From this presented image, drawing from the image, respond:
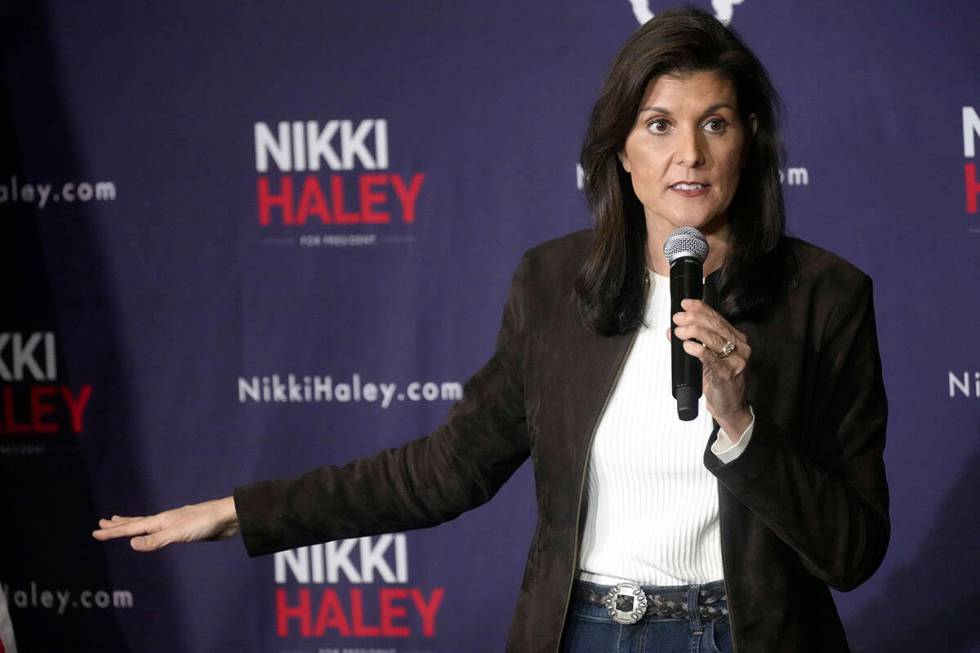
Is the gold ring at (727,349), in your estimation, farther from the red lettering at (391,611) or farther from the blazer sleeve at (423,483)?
the red lettering at (391,611)

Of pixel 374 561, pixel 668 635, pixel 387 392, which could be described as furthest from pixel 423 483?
pixel 374 561

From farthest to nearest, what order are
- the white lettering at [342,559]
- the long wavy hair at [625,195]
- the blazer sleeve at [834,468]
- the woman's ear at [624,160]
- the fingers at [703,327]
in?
the white lettering at [342,559]
the woman's ear at [624,160]
the long wavy hair at [625,195]
the blazer sleeve at [834,468]
the fingers at [703,327]

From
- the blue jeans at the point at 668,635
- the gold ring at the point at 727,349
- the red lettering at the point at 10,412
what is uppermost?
the gold ring at the point at 727,349

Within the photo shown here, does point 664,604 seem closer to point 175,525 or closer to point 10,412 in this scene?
point 175,525

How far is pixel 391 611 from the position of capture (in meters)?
3.40

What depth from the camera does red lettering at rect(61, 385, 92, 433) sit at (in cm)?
346

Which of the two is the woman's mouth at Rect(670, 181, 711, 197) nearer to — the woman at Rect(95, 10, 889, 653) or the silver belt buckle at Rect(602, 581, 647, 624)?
the woman at Rect(95, 10, 889, 653)

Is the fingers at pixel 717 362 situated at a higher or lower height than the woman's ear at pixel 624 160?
lower

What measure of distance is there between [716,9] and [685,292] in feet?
5.85

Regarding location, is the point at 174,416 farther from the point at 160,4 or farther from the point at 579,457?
the point at 579,457

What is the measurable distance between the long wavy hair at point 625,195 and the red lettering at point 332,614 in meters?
1.79

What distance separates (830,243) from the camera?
3.17 m

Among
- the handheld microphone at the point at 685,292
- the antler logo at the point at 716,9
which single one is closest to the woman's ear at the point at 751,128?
the handheld microphone at the point at 685,292

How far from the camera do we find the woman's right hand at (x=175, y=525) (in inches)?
75.5
